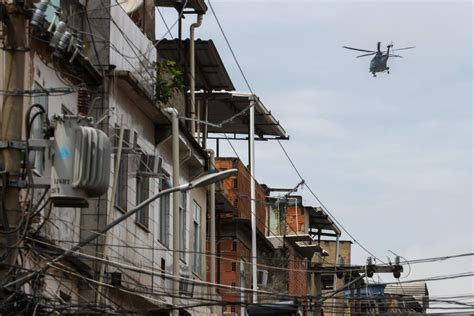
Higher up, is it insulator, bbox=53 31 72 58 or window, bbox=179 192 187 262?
insulator, bbox=53 31 72 58

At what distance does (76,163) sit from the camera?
17.8 metres

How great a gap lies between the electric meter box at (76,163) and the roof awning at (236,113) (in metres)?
18.6

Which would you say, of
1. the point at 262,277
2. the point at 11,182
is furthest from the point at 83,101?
the point at 262,277

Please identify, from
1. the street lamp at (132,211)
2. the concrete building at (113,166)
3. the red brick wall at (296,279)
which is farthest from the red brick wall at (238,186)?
the street lamp at (132,211)

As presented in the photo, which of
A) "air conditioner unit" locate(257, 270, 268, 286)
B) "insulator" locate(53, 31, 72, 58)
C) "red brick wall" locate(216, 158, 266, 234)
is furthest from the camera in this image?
"red brick wall" locate(216, 158, 266, 234)

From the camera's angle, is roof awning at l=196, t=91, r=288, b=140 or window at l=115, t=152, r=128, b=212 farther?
roof awning at l=196, t=91, r=288, b=140

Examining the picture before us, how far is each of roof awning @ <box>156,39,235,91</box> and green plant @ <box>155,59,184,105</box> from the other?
3.08 m

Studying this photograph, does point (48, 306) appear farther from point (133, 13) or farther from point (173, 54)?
point (173, 54)

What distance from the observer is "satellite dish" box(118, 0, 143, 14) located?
91.6ft

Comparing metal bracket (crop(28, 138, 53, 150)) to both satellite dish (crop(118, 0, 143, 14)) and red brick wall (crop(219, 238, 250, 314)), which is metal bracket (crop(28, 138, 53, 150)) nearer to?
satellite dish (crop(118, 0, 143, 14))

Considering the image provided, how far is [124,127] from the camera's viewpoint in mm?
26297

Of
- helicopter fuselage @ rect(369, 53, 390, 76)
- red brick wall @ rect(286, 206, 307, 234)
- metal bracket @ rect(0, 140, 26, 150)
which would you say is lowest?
metal bracket @ rect(0, 140, 26, 150)

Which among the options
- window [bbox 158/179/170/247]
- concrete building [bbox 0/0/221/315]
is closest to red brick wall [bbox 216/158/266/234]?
concrete building [bbox 0/0/221/315]

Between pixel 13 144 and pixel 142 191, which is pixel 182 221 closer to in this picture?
pixel 142 191
